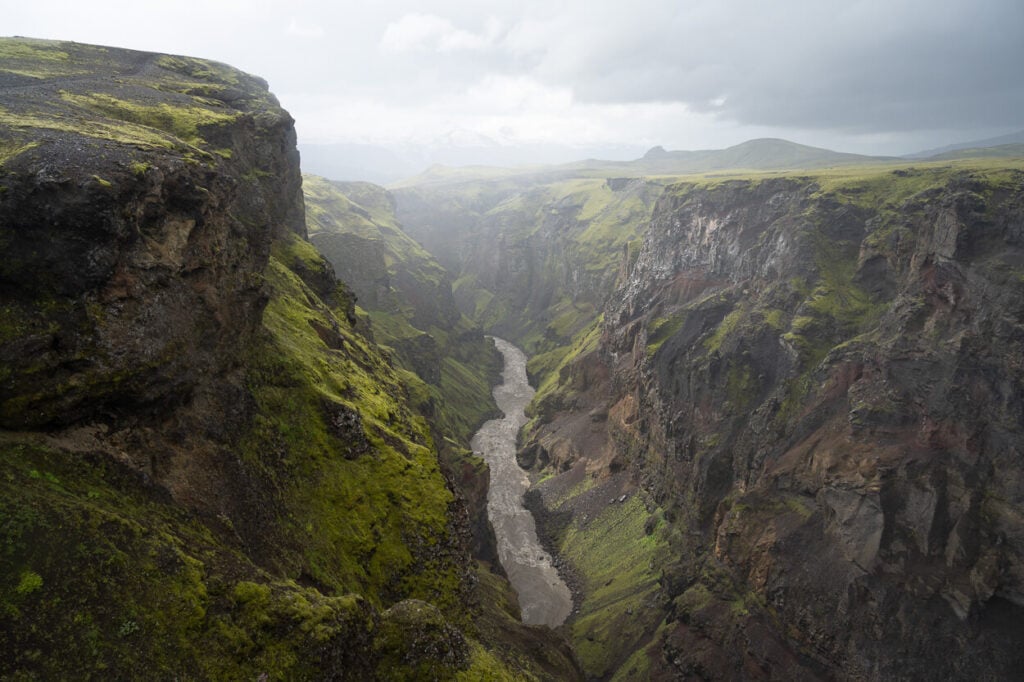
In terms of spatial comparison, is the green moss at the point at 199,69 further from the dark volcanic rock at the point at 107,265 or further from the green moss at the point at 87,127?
the green moss at the point at 87,127

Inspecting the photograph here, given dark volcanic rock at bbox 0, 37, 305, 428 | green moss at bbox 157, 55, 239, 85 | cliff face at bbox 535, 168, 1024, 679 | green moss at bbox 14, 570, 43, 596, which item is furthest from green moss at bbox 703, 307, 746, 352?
green moss at bbox 14, 570, 43, 596

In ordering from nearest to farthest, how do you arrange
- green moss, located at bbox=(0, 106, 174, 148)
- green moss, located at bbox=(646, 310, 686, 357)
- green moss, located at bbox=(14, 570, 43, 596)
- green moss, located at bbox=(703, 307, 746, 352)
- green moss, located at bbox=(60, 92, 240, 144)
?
1. green moss, located at bbox=(14, 570, 43, 596)
2. green moss, located at bbox=(0, 106, 174, 148)
3. green moss, located at bbox=(60, 92, 240, 144)
4. green moss, located at bbox=(703, 307, 746, 352)
5. green moss, located at bbox=(646, 310, 686, 357)

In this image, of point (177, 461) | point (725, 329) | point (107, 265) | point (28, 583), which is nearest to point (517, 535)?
point (725, 329)

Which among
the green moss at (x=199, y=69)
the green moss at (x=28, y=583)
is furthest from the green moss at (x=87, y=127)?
the green moss at (x=199, y=69)

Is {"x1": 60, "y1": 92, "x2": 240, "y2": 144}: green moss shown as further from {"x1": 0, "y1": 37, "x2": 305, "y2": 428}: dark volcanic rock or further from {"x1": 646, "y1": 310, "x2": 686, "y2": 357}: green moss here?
{"x1": 646, "y1": 310, "x2": 686, "y2": 357}: green moss

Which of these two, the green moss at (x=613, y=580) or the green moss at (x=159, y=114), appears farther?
the green moss at (x=613, y=580)

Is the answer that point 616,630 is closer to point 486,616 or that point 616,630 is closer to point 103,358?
point 486,616
